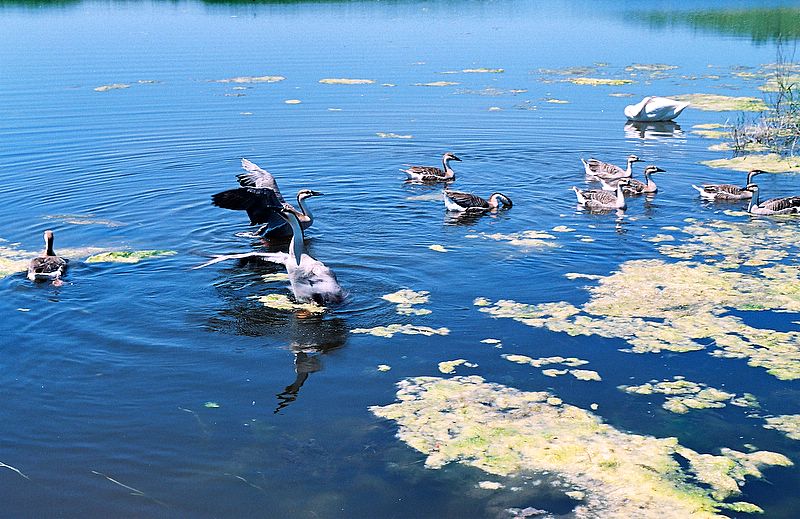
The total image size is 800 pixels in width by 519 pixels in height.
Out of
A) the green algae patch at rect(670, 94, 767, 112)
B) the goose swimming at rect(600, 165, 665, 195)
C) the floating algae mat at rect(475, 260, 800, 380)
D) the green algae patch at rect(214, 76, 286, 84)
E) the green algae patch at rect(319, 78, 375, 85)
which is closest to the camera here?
the floating algae mat at rect(475, 260, 800, 380)

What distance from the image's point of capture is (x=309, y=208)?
585 inches

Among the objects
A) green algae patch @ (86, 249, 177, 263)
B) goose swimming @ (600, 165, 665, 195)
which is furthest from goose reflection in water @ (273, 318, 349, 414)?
goose swimming @ (600, 165, 665, 195)

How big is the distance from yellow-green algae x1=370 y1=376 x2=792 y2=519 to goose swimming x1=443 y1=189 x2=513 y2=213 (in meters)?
6.25

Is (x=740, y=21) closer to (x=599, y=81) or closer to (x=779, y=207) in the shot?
(x=599, y=81)

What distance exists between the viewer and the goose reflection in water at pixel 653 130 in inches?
798

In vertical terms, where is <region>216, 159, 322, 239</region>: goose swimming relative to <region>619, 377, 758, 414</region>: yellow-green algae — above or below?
above

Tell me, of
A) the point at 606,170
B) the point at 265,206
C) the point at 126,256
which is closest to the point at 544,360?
the point at 265,206

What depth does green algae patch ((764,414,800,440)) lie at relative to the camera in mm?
7465

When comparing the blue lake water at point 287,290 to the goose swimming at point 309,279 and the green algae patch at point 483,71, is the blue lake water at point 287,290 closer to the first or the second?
the goose swimming at point 309,279

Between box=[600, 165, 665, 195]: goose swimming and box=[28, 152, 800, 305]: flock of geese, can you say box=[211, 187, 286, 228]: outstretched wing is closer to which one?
box=[28, 152, 800, 305]: flock of geese

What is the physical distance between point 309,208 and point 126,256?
3.52 meters

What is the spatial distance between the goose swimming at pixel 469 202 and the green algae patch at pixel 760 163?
5186mm

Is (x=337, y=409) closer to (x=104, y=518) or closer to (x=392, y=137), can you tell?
(x=104, y=518)

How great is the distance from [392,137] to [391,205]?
215 inches
